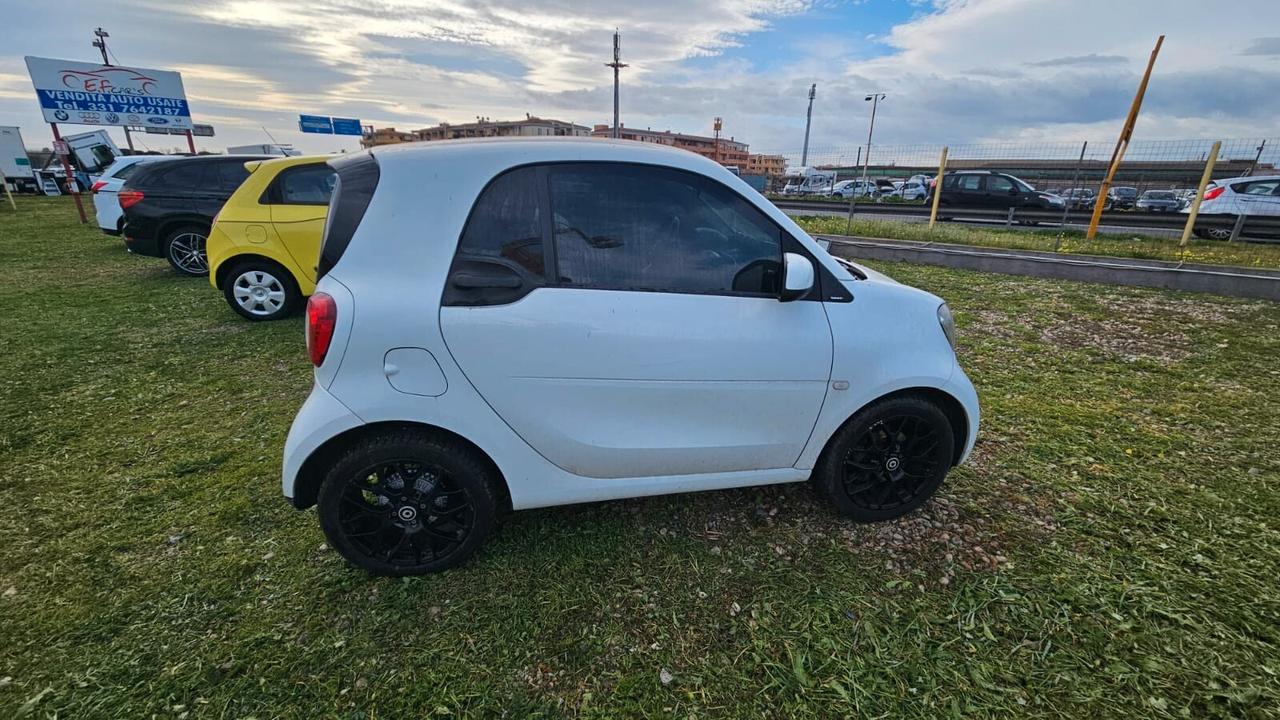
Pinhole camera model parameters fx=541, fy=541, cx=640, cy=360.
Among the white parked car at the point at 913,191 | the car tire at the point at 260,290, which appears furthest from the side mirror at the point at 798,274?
the white parked car at the point at 913,191

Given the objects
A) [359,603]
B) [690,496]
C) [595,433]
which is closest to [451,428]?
[595,433]

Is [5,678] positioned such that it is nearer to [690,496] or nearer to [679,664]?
[679,664]

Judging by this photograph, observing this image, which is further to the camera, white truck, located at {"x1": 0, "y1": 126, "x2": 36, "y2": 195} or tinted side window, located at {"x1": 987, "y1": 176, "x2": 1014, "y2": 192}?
white truck, located at {"x1": 0, "y1": 126, "x2": 36, "y2": 195}

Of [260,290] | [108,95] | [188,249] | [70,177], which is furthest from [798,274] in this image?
[108,95]

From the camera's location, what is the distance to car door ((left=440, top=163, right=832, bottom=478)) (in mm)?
2092

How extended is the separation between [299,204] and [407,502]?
474 cm

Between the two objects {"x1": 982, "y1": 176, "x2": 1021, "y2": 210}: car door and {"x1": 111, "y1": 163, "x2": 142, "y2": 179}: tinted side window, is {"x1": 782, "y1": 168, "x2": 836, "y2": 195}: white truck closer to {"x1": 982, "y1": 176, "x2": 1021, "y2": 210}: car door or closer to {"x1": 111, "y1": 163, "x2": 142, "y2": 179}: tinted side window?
{"x1": 982, "y1": 176, "x2": 1021, "y2": 210}: car door

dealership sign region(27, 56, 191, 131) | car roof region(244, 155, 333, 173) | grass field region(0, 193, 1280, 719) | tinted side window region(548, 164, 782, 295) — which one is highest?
dealership sign region(27, 56, 191, 131)

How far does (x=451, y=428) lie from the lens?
6.98 feet

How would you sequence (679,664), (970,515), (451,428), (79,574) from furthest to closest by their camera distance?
(970,515)
(79,574)
(451,428)
(679,664)

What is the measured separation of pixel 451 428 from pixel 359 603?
82cm

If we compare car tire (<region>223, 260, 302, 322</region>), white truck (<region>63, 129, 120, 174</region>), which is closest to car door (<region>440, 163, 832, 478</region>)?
car tire (<region>223, 260, 302, 322</region>)

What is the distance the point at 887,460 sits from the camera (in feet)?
8.64

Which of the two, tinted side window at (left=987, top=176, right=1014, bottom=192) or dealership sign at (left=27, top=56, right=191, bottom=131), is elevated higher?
dealership sign at (left=27, top=56, right=191, bottom=131)
